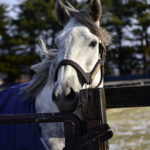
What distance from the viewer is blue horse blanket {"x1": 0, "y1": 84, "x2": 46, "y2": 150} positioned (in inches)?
121

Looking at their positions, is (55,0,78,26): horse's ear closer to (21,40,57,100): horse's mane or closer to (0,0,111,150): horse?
(0,0,111,150): horse

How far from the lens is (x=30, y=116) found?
6.77ft

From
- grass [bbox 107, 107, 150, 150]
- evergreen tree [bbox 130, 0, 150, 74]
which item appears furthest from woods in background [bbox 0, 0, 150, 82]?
grass [bbox 107, 107, 150, 150]

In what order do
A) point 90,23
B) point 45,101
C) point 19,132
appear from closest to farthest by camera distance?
point 90,23 → point 19,132 → point 45,101

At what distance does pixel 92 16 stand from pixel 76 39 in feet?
1.76

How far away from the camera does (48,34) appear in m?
31.7

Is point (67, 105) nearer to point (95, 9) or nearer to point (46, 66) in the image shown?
point (46, 66)

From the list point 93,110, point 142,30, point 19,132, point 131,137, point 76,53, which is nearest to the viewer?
point 93,110

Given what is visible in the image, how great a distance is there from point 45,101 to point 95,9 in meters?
1.16

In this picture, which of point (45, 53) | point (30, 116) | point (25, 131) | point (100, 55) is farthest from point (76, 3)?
point (30, 116)

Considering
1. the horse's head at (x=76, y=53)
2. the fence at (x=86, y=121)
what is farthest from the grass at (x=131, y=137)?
the fence at (x=86, y=121)

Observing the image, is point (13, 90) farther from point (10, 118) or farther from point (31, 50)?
point (31, 50)

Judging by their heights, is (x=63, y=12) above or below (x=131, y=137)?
above

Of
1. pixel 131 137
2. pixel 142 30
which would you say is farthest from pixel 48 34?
pixel 131 137
